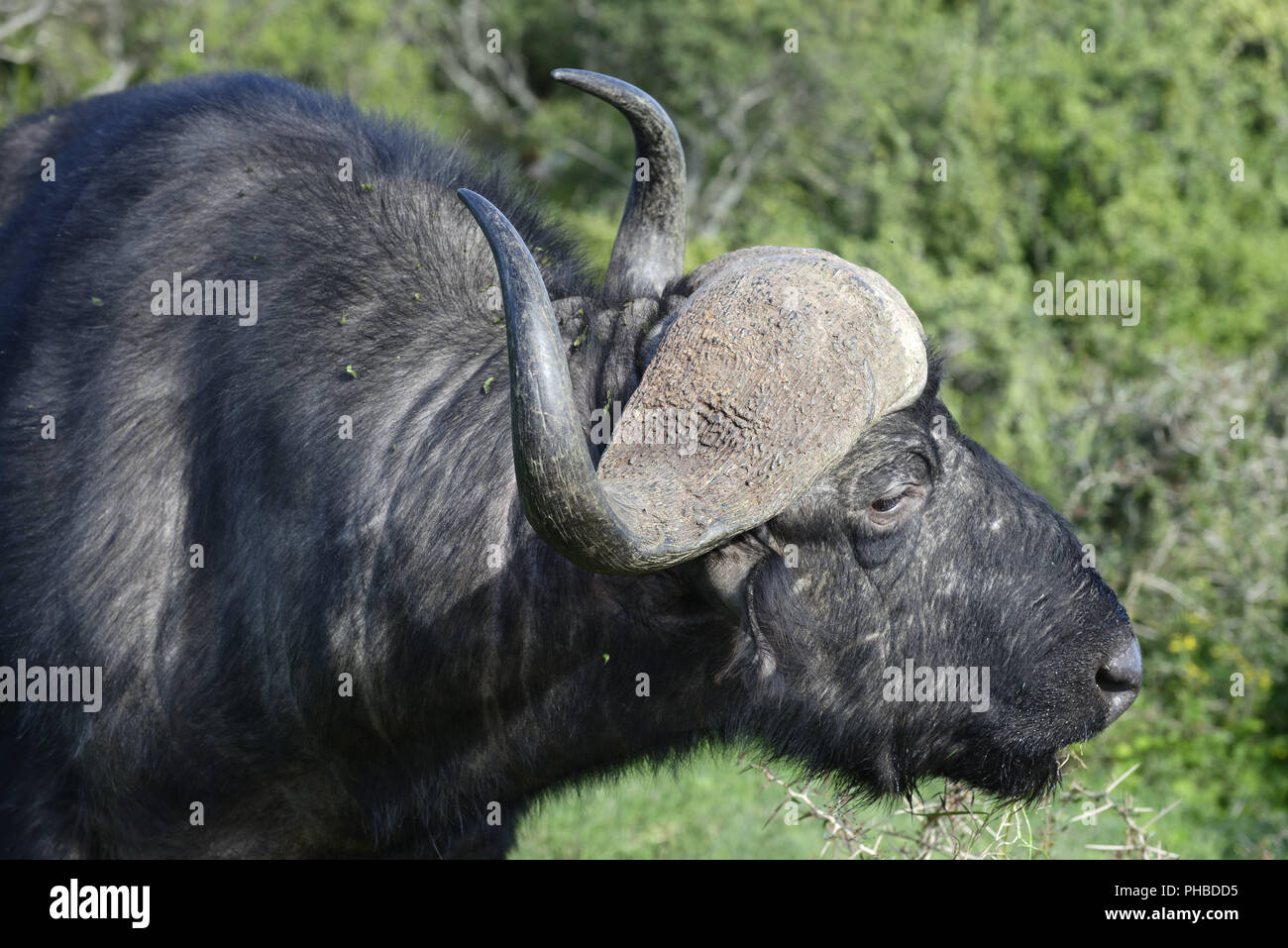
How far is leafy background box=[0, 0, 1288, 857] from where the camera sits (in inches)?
263

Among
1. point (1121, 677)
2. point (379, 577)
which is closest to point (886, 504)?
point (1121, 677)

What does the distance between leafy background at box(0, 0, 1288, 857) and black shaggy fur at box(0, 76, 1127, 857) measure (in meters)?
0.62

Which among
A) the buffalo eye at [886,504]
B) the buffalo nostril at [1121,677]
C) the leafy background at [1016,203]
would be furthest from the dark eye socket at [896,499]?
the leafy background at [1016,203]

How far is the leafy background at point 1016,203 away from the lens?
6684mm

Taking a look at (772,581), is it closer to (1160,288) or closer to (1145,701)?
(1145,701)

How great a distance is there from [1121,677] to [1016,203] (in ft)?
24.0

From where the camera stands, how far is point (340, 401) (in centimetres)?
334

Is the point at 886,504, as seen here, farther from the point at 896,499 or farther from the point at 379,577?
the point at 379,577

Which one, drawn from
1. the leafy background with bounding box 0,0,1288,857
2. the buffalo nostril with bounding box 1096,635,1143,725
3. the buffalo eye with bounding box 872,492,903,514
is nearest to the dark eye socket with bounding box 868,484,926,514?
the buffalo eye with bounding box 872,492,903,514

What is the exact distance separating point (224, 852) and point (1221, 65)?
9503 mm

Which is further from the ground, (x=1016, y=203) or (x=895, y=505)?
(x=895, y=505)

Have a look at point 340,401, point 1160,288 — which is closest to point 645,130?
point 340,401

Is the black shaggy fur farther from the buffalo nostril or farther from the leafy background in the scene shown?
the leafy background

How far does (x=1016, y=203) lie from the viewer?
996cm
